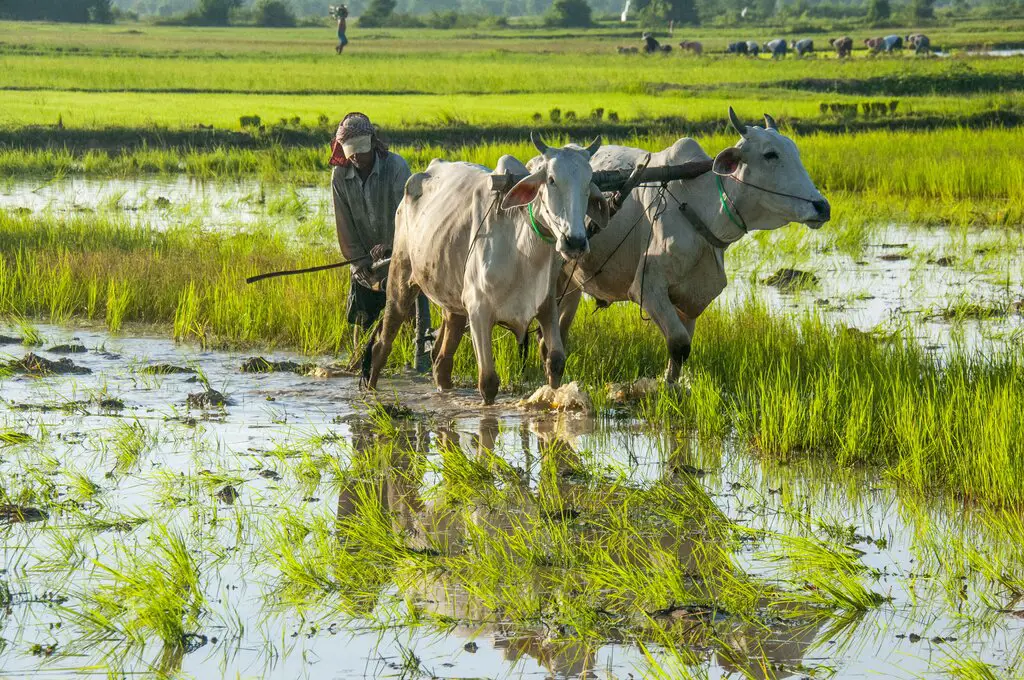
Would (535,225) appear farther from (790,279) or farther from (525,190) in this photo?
(790,279)

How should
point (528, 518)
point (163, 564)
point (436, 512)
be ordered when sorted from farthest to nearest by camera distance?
point (436, 512), point (528, 518), point (163, 564)

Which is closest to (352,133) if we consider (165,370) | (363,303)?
(363,303)

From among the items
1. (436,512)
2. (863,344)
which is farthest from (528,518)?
(863,344)

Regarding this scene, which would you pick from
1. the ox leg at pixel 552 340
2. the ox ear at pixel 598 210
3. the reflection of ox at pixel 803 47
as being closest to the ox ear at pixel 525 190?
the ox ear at pixel 598 210

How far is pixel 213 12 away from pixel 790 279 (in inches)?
2369

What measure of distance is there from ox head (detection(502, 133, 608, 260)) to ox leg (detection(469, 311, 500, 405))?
500mm

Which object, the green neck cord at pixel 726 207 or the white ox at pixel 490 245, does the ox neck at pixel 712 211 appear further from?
the white ox at pixel 490 245

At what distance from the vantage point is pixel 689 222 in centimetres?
572

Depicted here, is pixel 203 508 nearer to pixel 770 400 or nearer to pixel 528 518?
pixel 528 518

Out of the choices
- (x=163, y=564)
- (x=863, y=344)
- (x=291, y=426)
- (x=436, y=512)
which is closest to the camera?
(x=163, y=564)

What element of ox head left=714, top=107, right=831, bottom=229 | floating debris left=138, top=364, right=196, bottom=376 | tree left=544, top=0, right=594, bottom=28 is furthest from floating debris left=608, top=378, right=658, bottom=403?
tree left=544, top=0, right=594, bottom=28

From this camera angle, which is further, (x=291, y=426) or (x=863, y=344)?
(x=863, y=344)

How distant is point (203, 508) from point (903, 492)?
231 centimetres

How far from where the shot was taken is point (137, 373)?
661 cm
